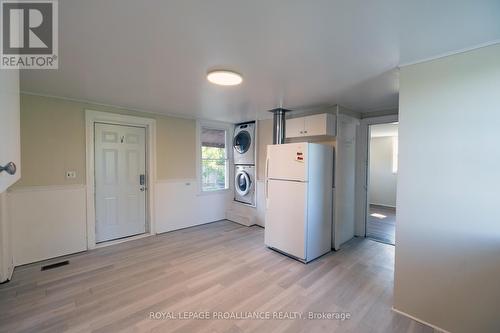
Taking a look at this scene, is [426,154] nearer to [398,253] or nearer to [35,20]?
[398,253]

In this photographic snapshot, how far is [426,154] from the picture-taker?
1863 mm

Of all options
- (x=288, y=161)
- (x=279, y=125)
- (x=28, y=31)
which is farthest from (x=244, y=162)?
(x=28, y=31)

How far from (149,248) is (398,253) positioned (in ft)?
11.2

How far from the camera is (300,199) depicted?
3.04 m

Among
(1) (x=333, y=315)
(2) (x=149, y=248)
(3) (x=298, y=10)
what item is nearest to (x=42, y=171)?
(2) (x=149, y=248)

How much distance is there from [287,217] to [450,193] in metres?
1.89

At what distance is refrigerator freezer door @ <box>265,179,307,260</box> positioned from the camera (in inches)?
119

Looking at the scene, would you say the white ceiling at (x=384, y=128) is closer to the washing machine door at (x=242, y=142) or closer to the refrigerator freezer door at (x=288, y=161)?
the refrigerator freezer door at (x=288, y=161)

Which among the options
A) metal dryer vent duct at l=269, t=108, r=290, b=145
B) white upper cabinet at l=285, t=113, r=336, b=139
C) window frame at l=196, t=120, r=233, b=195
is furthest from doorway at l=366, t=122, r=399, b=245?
window frame at l=196, t=120, r=233, b=195

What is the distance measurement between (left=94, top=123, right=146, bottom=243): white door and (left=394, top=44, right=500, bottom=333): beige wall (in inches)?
156

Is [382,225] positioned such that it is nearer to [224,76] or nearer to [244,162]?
[244,162]

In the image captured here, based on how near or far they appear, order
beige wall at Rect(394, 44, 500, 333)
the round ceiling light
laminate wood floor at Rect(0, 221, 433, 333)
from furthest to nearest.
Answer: the round ceiling light → laminate wood floor at Rect(0, 221, 433, 333) → beige wall at Rect(394, 44, 500, 333)

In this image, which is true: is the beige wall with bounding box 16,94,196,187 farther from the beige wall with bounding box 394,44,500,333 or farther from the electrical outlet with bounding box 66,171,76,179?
the beige wall with bounding box 394,44,500,333

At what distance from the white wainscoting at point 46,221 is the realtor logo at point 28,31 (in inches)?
76.9
